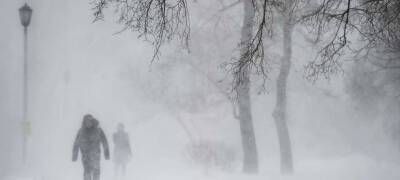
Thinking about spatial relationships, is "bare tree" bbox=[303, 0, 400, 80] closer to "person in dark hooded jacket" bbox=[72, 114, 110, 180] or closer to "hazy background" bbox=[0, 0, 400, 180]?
"hazy background" bbox=[0, 0, 400, 180]

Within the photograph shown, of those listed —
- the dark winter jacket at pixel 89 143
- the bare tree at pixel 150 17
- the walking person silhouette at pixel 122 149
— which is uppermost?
the bare tree at pixel 150 17

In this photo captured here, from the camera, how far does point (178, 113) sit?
28.2 m

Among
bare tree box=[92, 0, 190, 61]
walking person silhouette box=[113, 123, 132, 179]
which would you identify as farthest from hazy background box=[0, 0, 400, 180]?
walking person silhouette box=[113, 123, 132, 179]

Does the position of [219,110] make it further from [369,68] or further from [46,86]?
[46,86]

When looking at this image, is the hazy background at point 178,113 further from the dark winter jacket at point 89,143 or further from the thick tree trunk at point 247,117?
the dark winter jacket at point 89,143

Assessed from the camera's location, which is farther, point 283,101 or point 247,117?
point 283,101

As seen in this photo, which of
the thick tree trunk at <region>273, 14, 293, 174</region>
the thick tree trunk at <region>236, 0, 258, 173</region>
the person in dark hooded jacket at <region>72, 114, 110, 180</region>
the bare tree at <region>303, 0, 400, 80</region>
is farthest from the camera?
the thick tree trunk at <region>273, 14, 293, 174</region>

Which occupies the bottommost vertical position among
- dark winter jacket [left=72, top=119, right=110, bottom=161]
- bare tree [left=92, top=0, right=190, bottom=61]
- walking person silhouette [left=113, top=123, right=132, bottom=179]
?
walking person silhouette [left=113, top=123, right=132, bottom=179]

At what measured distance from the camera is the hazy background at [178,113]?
22844 mm

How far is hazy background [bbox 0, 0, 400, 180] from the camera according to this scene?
22.8 metres

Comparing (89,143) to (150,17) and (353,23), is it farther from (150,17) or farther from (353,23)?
(353,23)

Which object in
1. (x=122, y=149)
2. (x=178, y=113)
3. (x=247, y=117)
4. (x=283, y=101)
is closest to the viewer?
(x=247, y=117)

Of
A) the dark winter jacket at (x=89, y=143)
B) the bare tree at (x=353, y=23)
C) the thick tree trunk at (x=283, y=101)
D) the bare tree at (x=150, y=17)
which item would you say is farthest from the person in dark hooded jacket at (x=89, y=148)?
the thick tree trunk at (x=283, y=101)

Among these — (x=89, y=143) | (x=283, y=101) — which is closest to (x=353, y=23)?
(x=283, y=101)
